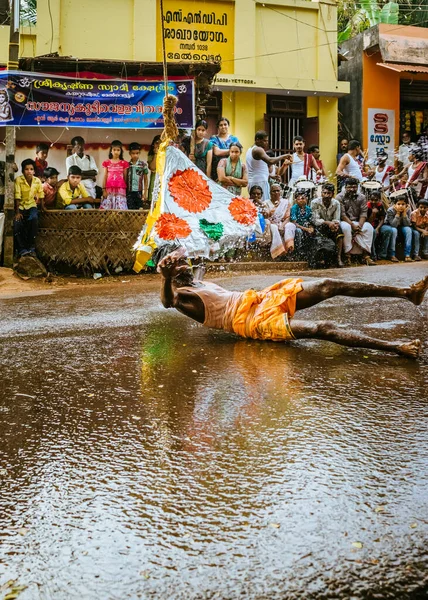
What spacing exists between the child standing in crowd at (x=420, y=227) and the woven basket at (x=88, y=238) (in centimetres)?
572

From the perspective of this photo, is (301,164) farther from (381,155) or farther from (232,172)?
(381,155)

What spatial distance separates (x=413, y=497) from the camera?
Answer: 8.31 feet

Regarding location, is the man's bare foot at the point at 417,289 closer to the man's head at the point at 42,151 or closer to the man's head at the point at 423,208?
the man's head at the point at 423,208

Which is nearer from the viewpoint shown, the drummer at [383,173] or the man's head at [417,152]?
the drummer at [383,173]

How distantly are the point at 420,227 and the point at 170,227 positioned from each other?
864 cm

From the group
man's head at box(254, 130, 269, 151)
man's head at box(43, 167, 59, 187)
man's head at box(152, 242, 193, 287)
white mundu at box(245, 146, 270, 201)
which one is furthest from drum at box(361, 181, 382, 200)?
man's head at box(152, 242, 193, 287)

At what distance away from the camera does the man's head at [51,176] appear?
42.1 feet

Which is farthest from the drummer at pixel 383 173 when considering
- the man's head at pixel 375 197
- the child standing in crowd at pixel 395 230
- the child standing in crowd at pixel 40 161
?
the child standing in crowd at pixel 40 161

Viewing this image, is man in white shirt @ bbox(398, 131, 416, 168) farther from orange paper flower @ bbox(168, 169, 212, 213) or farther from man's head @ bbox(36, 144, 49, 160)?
orange paper flower @ bbox(168, 169, 212, 213)

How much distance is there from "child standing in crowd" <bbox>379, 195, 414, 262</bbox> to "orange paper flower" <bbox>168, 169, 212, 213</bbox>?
7.33 m

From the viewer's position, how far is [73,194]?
41.9 feet

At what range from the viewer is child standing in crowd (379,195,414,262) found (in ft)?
44.4

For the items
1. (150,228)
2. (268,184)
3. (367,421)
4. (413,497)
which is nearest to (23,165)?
(268,184)

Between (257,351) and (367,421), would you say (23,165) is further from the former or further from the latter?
(367,421)
